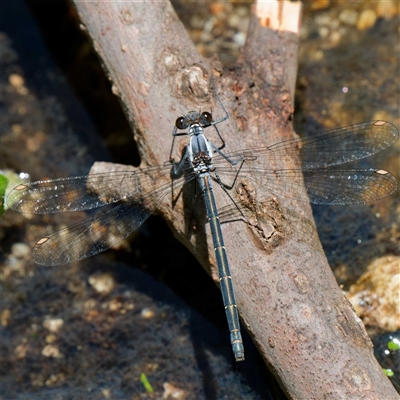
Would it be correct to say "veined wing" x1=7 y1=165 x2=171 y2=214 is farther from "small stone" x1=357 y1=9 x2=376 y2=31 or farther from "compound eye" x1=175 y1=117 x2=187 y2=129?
"small stone" x1=357 y1=9 x2=376 y2=31

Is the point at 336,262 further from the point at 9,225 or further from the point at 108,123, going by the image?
the point at 9,225

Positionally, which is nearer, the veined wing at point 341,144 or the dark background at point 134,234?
the veined wing at point 341,144

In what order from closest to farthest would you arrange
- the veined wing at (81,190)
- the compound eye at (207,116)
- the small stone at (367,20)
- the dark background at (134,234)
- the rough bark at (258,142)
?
the rough bark at (258,142), the compound eye at (207,116), the veined wing at (81,190), the dark background at (134,234), the small stone at (367,20)

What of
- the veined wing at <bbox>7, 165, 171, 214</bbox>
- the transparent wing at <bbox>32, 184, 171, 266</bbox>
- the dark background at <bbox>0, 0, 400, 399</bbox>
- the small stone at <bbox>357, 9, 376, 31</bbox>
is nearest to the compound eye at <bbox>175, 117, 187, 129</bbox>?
the veined wing at <bbox>7, 165, 171, 214</bbox>

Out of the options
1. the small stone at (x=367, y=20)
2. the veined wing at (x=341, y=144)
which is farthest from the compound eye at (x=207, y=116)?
the small stone at (x=367, y=20)

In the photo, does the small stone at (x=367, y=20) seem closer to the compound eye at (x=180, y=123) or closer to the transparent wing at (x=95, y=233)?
the compound eye at (x=180, y=123)

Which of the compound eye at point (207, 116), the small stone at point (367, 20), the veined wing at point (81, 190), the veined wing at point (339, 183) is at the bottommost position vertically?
the veined wing at point (339, 183)
